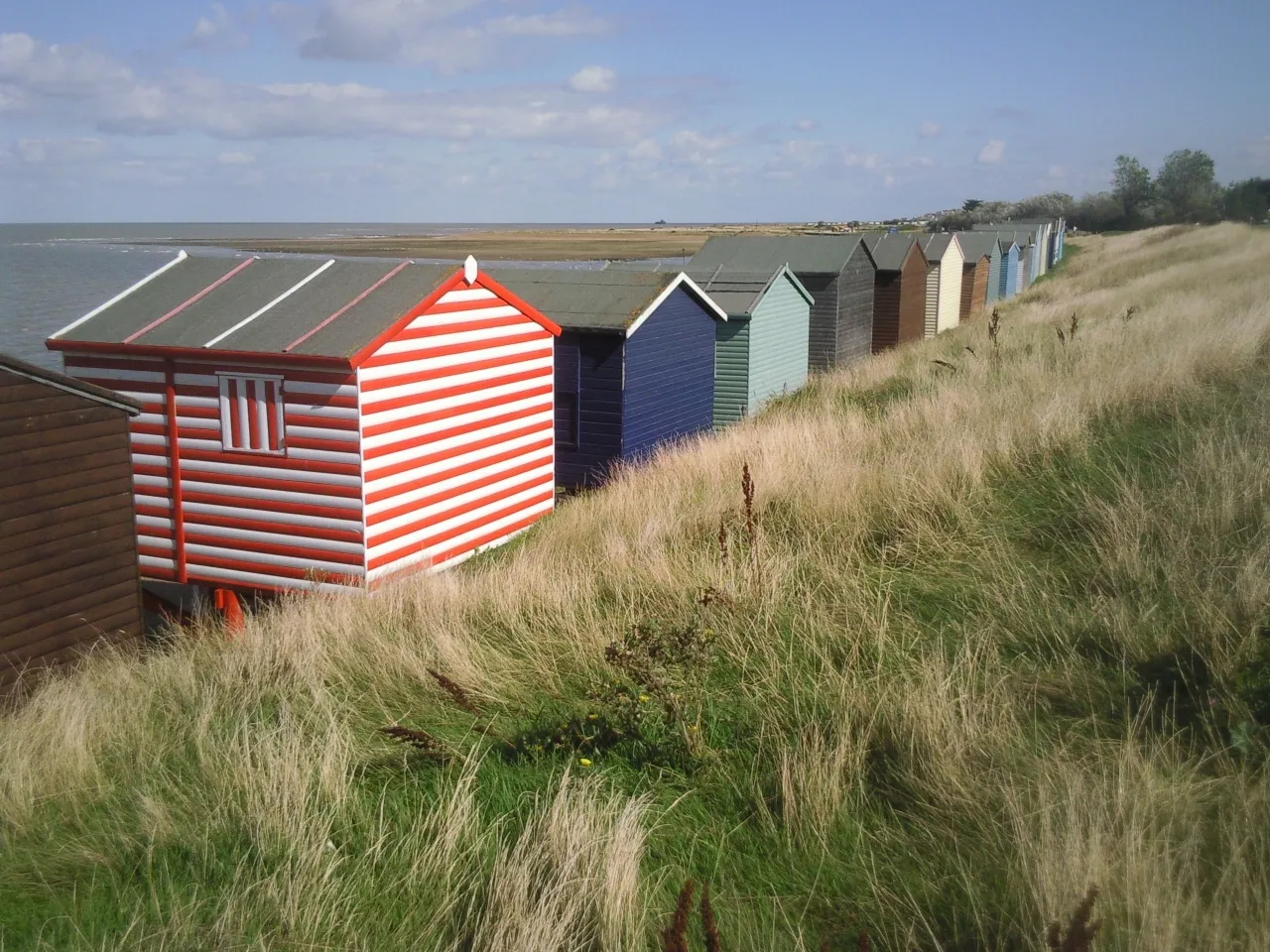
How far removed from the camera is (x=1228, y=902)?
3291 millimetres

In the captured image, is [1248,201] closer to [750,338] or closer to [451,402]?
[750,338]

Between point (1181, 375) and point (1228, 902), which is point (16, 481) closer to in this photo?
point (1228, 902)

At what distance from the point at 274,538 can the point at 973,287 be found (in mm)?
30182

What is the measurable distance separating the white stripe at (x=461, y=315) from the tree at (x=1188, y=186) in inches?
3486

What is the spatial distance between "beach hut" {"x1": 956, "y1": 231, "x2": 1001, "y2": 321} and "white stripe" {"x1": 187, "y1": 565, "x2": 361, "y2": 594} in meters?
27.9

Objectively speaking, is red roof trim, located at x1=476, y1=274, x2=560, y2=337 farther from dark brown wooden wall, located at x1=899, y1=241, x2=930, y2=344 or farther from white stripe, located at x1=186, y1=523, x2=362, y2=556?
dark brown wooden wall, located at x1=899, y1=241, x2=930, y2=344

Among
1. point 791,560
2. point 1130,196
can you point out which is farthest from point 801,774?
point 1130,196

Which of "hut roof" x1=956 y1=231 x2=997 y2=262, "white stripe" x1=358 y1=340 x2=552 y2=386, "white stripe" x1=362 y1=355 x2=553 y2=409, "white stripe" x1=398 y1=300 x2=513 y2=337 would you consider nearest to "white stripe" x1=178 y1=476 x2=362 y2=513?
"white stripe" x1=362 y1=355 x2=553 y2=409

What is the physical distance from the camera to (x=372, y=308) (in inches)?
413

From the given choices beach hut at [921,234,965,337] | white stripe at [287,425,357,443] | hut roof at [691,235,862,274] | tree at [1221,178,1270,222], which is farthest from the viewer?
tree at [1221,178,1270,222]

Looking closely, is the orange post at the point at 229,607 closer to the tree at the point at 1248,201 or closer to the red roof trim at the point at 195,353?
the red roof trim at the point at 195,353

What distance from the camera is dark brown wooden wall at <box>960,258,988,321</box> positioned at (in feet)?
116

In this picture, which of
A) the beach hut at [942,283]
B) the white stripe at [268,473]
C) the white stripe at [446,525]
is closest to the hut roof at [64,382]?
the white stripe at [268,473]

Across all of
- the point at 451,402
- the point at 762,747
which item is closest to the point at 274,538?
the point at 451,402
